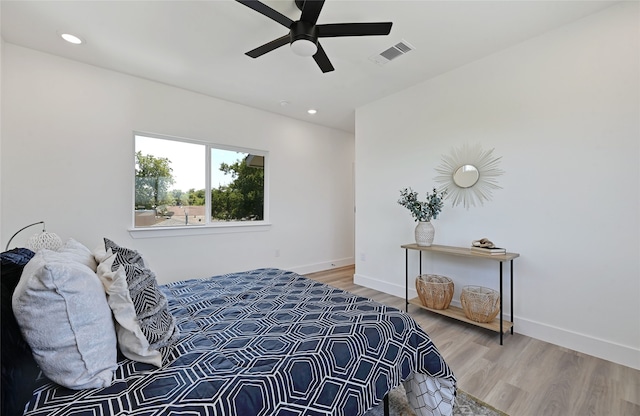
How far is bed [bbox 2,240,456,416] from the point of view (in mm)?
854

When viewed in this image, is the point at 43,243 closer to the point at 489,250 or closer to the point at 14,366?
the point at 14,366

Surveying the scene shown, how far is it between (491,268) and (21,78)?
486 centimetres

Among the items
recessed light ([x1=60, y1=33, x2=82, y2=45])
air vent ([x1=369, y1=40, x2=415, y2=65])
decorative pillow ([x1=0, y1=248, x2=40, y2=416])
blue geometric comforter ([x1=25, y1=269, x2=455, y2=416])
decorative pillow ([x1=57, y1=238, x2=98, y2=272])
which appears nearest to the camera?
decorative pillow ([x1=0, y1=248, x2=40, y2=416])

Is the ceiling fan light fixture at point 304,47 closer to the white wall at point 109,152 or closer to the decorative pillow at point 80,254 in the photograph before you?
the decorative pillow at point 80,254

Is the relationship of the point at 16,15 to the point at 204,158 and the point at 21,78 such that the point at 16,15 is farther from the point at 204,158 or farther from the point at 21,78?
the point at 204,158

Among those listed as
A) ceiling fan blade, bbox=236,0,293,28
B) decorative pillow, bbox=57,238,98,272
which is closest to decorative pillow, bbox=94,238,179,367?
decorative pillow, bbox=57,238,98,272

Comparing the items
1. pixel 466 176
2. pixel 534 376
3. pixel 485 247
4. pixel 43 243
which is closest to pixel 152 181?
pixel 43 243

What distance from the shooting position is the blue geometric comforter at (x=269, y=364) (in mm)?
851

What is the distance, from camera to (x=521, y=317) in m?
2.49

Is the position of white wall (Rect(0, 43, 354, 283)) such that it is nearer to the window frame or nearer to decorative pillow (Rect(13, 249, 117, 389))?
the window frame

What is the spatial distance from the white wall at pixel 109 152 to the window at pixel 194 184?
0.49 feet

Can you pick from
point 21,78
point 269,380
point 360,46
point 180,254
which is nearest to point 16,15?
point 21,78

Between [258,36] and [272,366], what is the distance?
252 centimetres

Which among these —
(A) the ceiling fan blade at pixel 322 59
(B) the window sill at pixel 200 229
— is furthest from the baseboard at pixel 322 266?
(A) the ceiling fan blade at pixel 322 59
